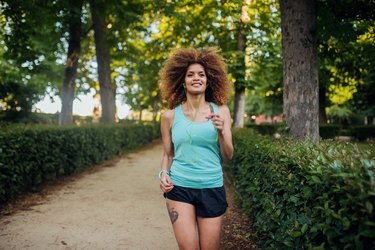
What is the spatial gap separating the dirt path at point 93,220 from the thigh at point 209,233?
200 centimetres

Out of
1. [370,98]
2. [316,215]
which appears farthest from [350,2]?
[370,98]

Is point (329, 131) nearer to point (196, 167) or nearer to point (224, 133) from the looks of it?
point (224, 133)

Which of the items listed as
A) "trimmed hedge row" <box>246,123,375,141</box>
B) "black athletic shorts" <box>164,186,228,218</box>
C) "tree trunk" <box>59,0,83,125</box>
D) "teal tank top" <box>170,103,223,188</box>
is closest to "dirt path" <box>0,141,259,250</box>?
"black athletic shorts" <box>164,186,228,218</box>

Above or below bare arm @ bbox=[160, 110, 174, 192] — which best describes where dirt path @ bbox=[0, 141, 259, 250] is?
below

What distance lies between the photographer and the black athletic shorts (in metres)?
2.86

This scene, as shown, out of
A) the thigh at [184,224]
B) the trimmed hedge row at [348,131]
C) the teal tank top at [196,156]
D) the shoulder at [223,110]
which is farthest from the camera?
the trimmed hedge row at [348,131]

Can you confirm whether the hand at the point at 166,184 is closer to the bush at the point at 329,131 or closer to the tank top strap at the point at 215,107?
the tank top strap at the point at 215,107

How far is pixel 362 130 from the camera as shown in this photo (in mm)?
27844

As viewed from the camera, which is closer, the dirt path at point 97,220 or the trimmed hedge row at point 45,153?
the dirt path at point 97,220

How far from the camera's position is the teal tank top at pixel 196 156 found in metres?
2.88

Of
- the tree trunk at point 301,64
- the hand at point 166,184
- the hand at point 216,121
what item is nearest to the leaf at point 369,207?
the hand at point 216,121

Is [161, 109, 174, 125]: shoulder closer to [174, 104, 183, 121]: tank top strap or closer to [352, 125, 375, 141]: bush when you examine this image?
[174, 104, 183, 121]: tank top strap

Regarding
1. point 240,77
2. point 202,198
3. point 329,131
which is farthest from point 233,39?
point 329,131

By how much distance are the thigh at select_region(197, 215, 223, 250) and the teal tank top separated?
0.99 feet
